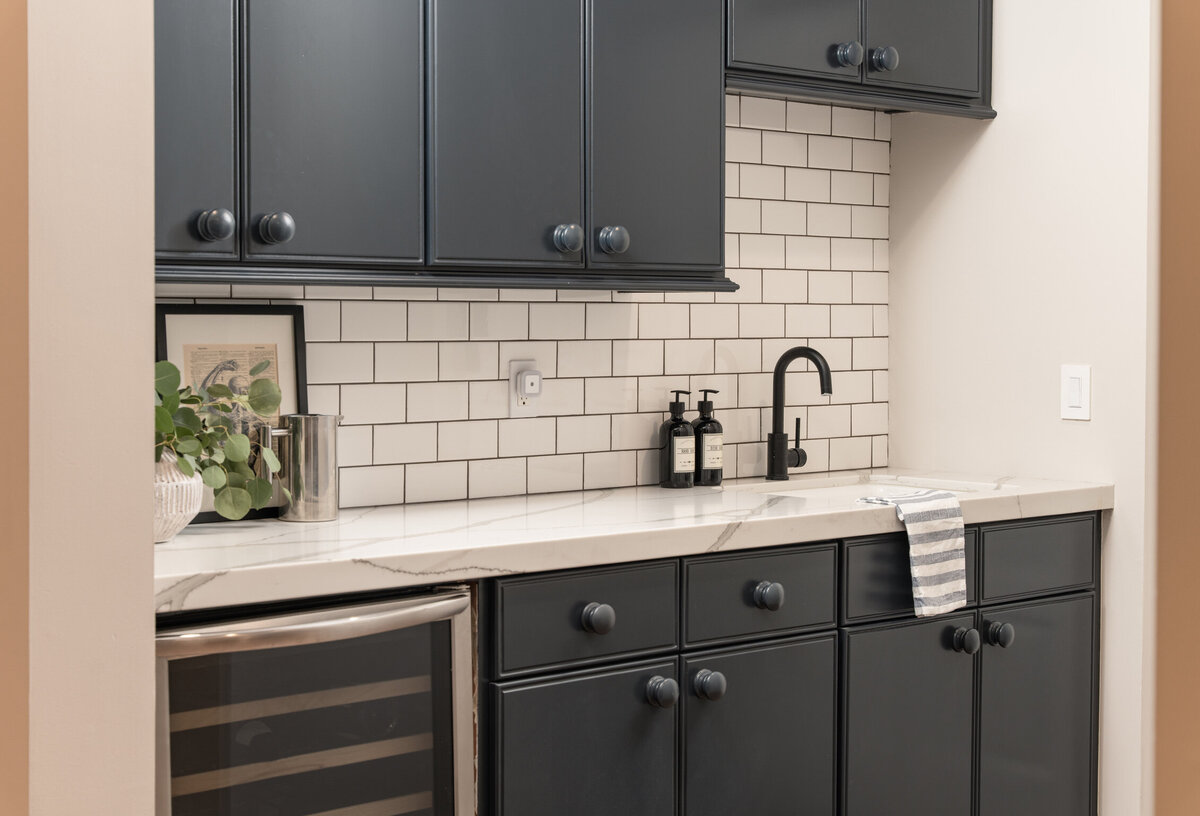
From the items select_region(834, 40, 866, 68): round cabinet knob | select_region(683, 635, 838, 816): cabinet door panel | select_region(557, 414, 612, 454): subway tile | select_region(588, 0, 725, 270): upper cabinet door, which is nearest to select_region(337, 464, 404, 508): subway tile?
select_region(557, 414, 612, 454): subway tile

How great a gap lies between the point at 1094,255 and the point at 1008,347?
0.33 m

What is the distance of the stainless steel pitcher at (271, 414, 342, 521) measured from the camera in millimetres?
2139

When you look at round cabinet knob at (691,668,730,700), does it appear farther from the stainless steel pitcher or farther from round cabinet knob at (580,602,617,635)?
the stainless steel pitcher

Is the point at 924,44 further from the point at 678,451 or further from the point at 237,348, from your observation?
the point at 237,348

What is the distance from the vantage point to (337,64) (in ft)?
6.70

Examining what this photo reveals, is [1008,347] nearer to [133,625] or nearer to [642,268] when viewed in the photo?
[642,268]

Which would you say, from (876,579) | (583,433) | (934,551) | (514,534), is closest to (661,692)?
(514,534)

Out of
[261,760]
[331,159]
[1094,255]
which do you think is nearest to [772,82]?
[1094,255]

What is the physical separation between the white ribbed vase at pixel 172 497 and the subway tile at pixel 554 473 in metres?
0.88

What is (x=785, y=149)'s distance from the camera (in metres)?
2.98

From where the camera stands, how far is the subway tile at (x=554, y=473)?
2.63 m

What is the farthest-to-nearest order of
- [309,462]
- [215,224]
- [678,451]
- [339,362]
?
[678,451]
[339,362]
[309,462]
[215,224]

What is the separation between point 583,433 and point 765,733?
0.85m

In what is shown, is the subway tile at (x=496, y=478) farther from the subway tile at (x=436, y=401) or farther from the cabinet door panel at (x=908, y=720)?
the cabinet door panel at (x=908, y=720)
